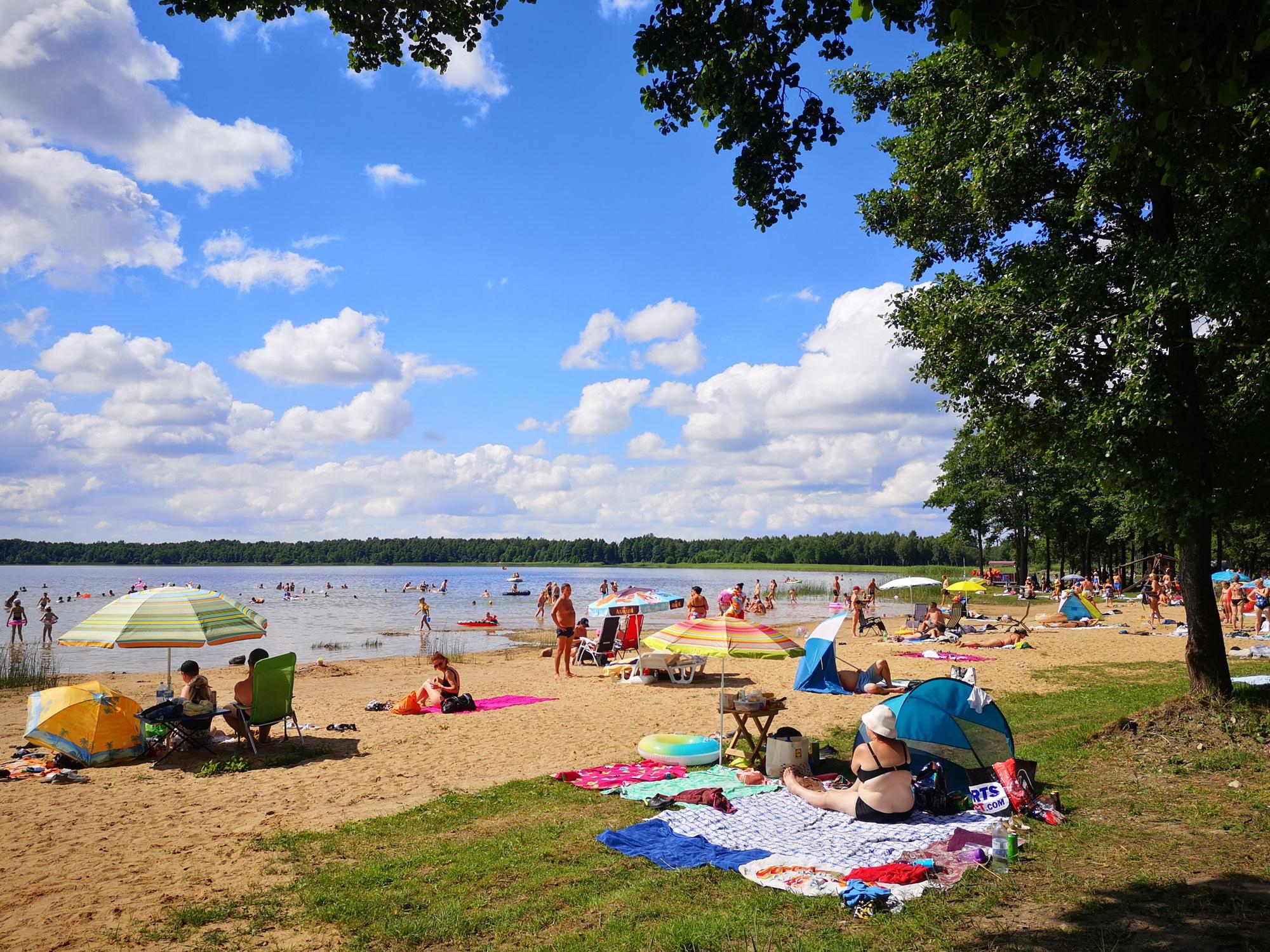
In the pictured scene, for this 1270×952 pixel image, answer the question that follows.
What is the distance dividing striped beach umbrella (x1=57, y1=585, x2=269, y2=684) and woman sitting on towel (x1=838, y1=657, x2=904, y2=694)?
917 centimetres

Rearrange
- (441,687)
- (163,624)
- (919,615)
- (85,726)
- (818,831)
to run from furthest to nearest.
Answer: (919,615) → (441,687) → (163,624) → (85,726) → (818,831)

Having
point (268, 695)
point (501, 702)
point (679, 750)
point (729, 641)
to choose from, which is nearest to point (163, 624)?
point (268, 695)

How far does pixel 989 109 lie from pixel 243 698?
36.6 ft

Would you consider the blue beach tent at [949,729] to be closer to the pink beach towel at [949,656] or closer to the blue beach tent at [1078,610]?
the pink beach towel at [949,656]

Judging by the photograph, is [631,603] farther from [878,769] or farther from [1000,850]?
[1000,850]

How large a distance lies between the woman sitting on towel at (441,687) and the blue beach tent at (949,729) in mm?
7116

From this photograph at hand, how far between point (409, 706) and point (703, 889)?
26.6ft

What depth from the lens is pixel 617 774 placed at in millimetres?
8125

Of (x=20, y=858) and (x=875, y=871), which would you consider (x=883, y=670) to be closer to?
(x=875, y=871)

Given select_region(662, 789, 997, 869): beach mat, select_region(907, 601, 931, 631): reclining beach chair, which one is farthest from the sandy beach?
select_region(907, 601, 931, 631): reclining beach chair

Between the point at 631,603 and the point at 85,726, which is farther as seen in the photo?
the point at 631,603

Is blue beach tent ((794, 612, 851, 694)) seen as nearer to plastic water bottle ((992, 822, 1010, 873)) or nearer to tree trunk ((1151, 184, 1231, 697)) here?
tree trunk ((1151, 184, 1231, 697))

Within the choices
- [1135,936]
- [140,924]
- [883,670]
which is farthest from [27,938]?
[883,670]

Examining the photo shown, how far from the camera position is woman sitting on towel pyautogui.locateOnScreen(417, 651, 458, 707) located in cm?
1232
